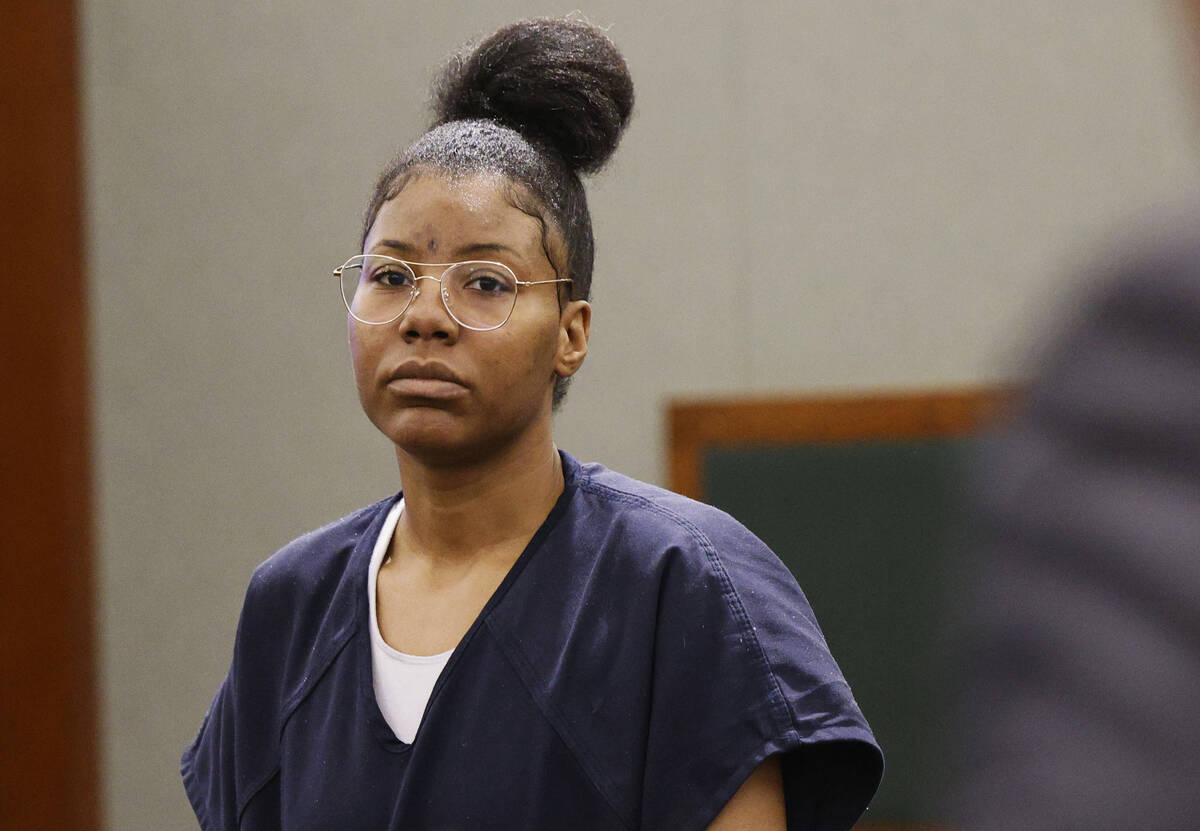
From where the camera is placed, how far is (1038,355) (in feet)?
0.90

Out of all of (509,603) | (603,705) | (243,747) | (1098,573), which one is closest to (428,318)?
(509,603)

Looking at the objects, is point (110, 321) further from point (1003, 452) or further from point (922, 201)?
point (1003, 452)

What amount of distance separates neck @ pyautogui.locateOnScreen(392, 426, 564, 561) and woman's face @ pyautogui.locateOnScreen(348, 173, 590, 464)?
0.02 m

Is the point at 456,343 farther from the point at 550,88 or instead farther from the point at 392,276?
the point at 550,88

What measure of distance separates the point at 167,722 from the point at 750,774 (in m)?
2.03

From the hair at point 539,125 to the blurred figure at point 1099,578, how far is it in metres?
1.17

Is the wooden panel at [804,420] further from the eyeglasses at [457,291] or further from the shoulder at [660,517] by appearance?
the eyeglasses at [457,291]

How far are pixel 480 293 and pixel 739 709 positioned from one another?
18.1 inches

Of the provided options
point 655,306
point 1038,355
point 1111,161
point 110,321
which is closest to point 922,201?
point 1111,161

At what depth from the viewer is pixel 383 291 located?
1407 mm

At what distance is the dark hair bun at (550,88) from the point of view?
1.53 meters

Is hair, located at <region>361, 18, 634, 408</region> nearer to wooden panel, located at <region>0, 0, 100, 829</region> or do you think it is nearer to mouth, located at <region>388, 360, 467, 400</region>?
mouth, located at <region>388, 360, 467, 400</region>

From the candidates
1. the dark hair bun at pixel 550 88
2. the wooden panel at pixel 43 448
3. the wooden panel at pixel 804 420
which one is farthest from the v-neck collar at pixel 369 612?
the wooden panel at pixel 804 420

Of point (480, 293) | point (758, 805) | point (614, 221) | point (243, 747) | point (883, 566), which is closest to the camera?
point (758, 805)
